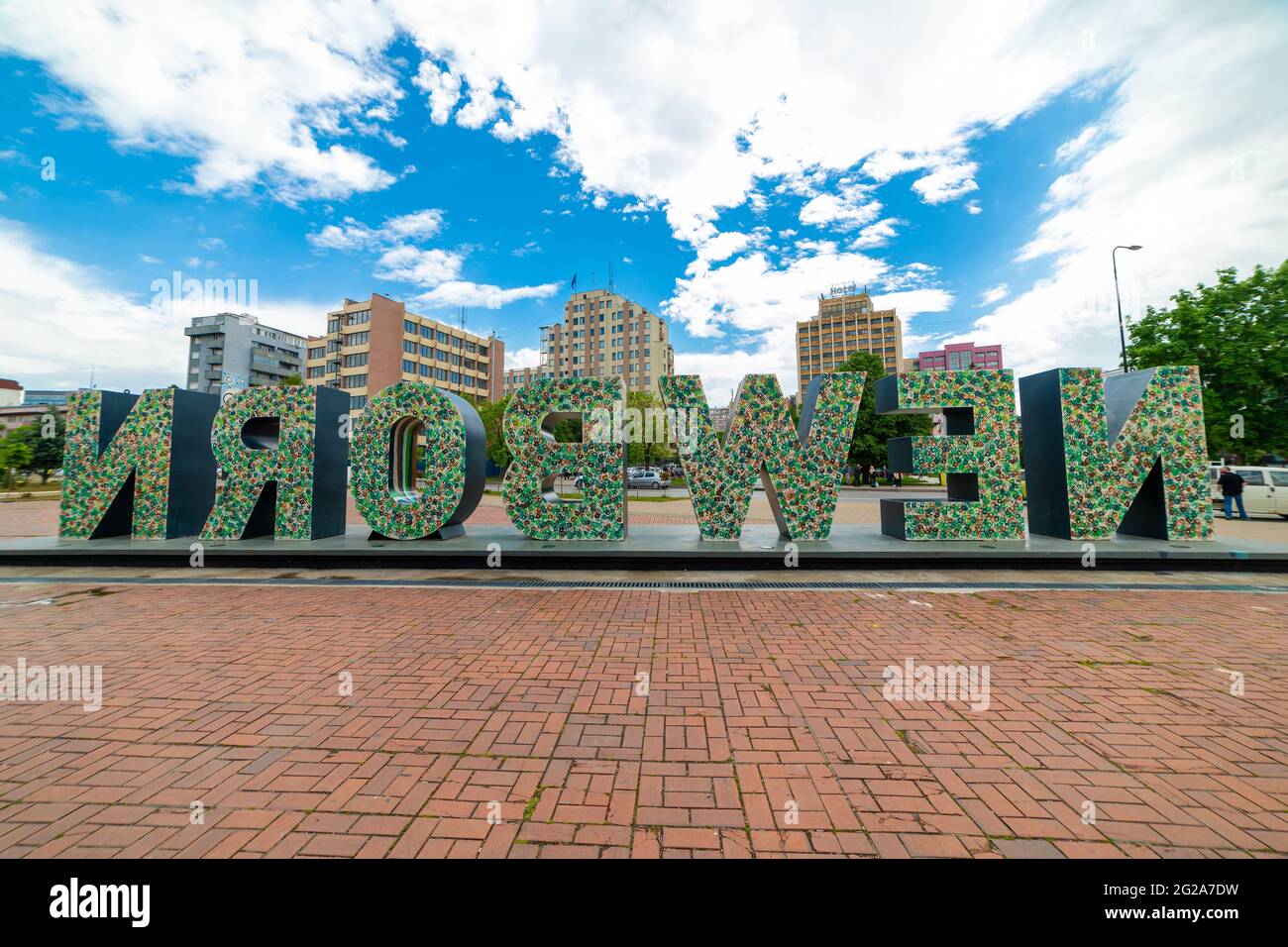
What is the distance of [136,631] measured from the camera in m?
5.70

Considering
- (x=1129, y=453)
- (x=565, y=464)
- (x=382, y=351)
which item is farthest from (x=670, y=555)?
(x=382, y=351)

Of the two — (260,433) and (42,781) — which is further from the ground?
(260,433)

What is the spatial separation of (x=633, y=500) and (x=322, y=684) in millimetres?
23720

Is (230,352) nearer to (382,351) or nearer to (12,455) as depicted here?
(382,351)

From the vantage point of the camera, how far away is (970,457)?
33.6ft

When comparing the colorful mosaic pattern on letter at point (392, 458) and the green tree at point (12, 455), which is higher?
the green tree at point (12, 455)

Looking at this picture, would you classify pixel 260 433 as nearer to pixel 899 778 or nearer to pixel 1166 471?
pixel 899 778

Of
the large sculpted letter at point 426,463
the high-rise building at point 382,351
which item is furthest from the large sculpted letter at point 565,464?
Result: the high-rise building at point 382,351

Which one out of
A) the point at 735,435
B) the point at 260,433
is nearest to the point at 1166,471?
the point at 735,435

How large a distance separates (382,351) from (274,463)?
192ft

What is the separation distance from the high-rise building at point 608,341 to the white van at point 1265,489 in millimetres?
67103

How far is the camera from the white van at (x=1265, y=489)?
17.1 meters

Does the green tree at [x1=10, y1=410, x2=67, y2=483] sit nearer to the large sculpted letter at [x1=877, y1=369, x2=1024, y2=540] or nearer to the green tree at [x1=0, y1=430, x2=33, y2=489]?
the green tree at [x1=0, y1=430, x2=33, y2=489]

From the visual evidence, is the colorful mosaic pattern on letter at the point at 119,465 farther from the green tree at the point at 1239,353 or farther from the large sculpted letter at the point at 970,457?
the green tree at the point at 1239,353
